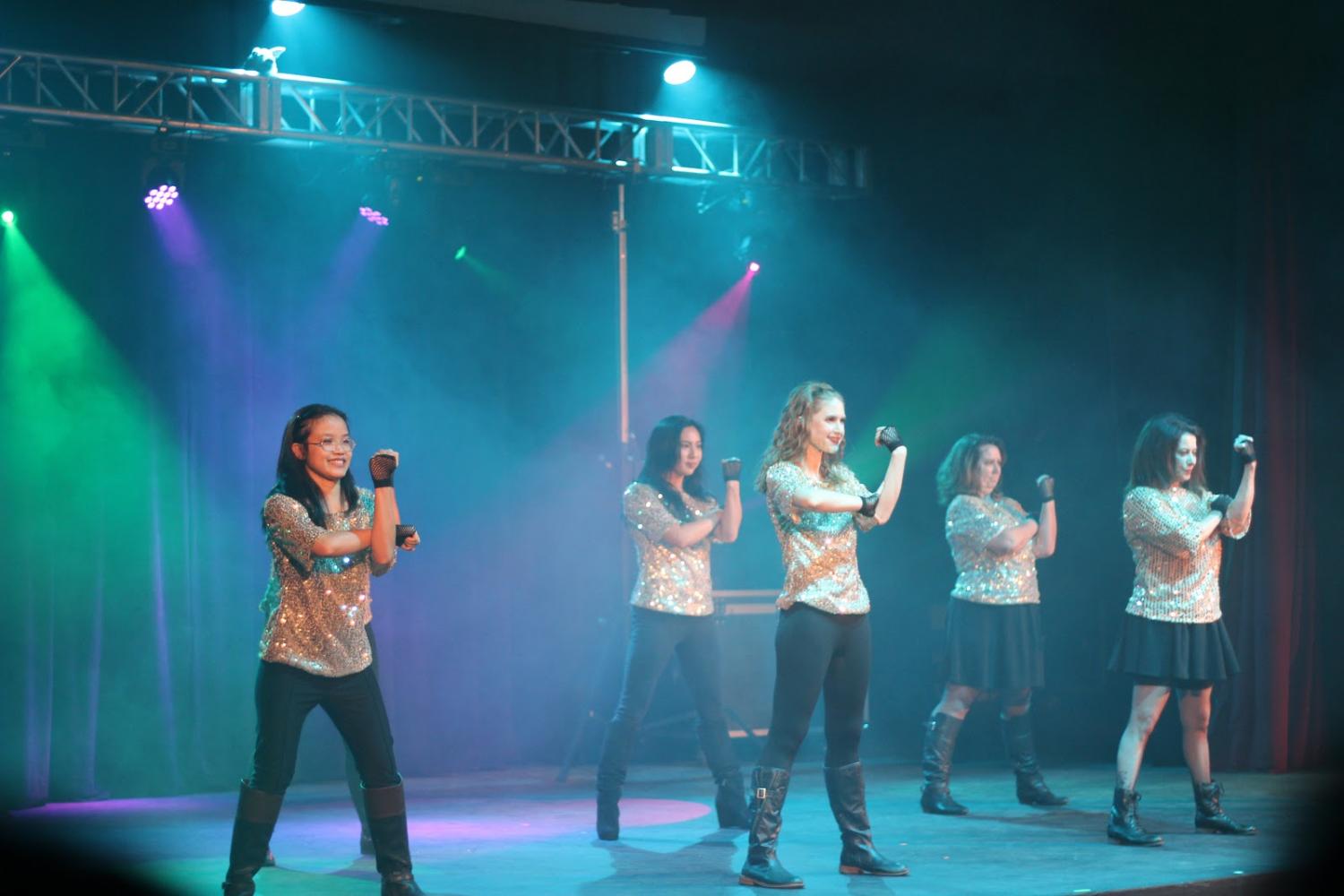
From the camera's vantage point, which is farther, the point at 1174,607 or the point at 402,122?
the point at 402,122

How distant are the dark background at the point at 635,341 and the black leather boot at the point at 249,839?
359cm

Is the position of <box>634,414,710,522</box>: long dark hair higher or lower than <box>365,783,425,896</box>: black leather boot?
higher

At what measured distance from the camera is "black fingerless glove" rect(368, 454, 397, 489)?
4031 millimetres

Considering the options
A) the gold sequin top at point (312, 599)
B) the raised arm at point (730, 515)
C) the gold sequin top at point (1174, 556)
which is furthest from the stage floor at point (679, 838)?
the raised arm at point (730, 515)

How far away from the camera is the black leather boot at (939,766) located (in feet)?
20.8

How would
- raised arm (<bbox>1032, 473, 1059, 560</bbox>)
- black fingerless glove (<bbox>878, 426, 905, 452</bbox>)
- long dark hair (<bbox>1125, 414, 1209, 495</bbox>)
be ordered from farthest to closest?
raised arm (<bbox>1032, 473, 1059, 560</bbox>), long dark hair (<bbox>1125, 414, 1209, 495</bbox>), black fingerless glove (<bbox>878, 426, 905, 452</bbox>)

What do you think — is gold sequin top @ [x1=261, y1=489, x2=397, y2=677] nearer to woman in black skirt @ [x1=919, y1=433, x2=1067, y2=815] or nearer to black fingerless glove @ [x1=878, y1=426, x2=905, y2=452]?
black fingerless glove @ [x1=878, y1=426, x2=905, y2=452]

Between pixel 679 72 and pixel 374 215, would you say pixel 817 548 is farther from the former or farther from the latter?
pixel 679 72

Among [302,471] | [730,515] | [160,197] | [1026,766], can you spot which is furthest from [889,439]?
[160,197]

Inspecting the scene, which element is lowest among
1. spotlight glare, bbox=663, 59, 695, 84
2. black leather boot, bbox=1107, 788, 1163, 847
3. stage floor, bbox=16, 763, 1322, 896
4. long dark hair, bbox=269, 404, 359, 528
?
stage floor, bbox=16, 763, 1322, 896

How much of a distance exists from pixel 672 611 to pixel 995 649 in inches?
62.7

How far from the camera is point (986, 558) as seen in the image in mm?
6434

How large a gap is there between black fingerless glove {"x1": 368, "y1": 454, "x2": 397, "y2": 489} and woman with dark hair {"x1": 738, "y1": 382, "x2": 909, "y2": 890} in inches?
53.6

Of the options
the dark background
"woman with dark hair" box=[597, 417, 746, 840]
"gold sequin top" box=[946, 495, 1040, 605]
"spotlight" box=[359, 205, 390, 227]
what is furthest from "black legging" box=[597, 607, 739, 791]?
"spotlight" box=[359, 205, 390, 227]
